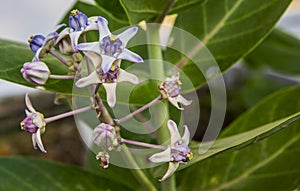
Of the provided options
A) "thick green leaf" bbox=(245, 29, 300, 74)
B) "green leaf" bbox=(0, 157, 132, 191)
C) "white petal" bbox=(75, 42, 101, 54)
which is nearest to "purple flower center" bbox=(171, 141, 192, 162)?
"white petal" bbox=(75, 42, 101, 54)

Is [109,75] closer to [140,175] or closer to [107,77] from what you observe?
[107,77]

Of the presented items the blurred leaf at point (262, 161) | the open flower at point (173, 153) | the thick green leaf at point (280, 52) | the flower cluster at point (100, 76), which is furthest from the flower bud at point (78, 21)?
the thick green leaf at point (280, 52)

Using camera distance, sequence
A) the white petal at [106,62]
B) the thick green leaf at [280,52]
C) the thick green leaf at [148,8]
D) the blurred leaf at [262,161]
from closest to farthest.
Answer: the white petal at [106,62] → the thick green leaf at [148,8] → the blurred leaf at [262,161] → the thick green leaf at [280,52]

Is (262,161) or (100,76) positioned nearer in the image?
(100,76)

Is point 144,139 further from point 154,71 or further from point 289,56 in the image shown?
point 289,56

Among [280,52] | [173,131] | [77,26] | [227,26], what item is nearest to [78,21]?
[77,26]

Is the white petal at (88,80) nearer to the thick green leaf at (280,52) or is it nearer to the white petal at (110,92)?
the white petal at (110,92)

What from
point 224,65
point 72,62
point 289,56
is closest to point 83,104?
point 72,62

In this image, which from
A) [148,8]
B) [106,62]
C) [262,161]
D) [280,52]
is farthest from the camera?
[280,52]
